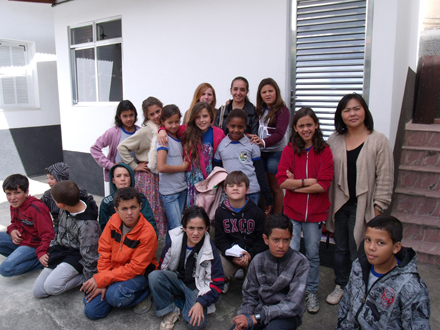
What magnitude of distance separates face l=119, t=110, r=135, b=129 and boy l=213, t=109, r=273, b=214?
3.45ft

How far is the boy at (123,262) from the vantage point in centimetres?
254

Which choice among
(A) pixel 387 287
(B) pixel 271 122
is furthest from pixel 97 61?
(A) pixel 387 287

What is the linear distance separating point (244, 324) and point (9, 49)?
711 centimetres

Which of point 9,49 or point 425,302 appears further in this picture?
point 9,49

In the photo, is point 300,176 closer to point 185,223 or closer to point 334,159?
point 334,159

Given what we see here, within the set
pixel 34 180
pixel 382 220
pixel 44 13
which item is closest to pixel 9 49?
pixel 44 13

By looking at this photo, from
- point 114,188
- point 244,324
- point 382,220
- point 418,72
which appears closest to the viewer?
point 382,220

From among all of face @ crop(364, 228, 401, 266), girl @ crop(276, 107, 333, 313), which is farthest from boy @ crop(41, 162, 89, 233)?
face @ crop(364, 228, 401, 266)

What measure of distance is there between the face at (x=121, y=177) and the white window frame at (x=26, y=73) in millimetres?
5135

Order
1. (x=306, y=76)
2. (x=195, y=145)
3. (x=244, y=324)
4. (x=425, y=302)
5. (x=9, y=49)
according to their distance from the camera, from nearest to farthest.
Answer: (x=425, y=302) → (x=244, y=324) → (x=195, y=145) → (x=306, y=76) → (x=9, y=49)

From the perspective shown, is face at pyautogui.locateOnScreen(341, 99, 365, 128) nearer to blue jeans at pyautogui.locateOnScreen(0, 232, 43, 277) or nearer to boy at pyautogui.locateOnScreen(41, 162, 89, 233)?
boy at pyautogui.locateOnScreen(41, 162, 89, 233)

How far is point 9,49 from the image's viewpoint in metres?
6.79

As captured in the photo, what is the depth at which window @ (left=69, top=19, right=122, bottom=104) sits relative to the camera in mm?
5414

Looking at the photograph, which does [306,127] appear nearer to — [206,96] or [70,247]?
[206,96]
